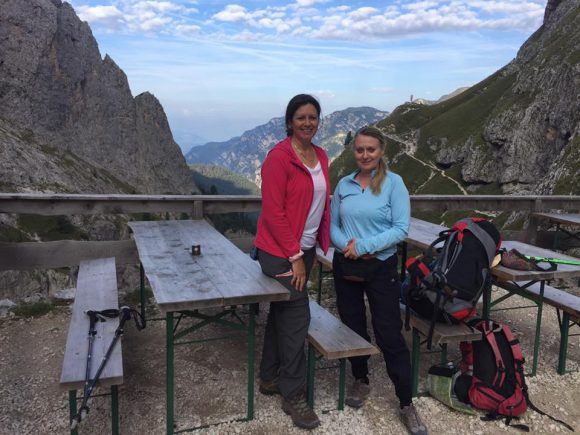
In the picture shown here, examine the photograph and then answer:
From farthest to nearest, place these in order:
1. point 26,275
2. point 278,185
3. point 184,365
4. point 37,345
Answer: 1. point 26,275
2. point 37,345
3. point 184,365
4. point 278,185

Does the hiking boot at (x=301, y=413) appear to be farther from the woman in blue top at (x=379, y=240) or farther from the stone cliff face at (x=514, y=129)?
the stone cliff face at (x=514, y=129)

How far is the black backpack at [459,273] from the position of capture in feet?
16.0

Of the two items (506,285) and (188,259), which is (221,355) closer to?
(188,259)

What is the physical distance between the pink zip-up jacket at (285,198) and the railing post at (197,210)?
304 cm

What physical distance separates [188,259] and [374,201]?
207 centimetres

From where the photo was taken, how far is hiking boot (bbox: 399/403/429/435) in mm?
4809

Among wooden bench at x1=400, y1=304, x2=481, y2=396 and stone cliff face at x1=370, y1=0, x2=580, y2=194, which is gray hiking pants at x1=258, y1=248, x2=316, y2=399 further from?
stone cliff face at x1=370, y1=0, x2=580, y2=194

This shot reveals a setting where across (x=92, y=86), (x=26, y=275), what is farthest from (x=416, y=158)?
(x=26, y=275)

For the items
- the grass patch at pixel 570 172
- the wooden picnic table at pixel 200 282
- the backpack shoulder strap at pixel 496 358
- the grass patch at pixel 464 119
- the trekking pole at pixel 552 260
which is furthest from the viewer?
the grass patch at pixel 464 119

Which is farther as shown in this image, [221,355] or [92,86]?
[92,86]

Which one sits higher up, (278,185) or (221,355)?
(278,185)

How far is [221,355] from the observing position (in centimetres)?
640

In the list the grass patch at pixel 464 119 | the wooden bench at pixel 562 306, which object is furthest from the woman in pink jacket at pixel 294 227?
the grass patch at pixel 464 119

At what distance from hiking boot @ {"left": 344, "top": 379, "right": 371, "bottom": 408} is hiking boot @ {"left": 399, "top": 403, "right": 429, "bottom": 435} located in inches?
17.8
